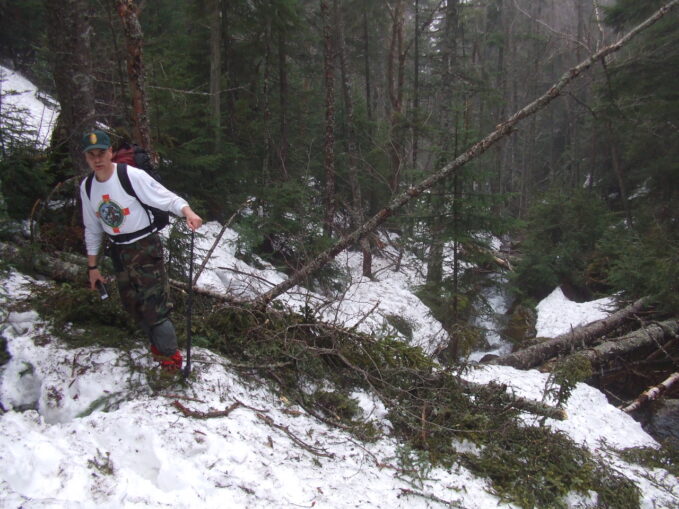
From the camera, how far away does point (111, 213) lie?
3.37 m

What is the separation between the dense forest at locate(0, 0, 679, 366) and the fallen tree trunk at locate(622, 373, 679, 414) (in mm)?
2197

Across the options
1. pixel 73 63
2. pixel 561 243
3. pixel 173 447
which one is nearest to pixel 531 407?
pixel 173 447

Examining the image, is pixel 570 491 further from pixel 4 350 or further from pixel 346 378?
pixel 4 350

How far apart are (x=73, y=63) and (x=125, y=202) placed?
2.85 metres

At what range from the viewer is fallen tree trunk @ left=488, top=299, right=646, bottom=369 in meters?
7.62

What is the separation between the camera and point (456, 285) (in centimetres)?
810

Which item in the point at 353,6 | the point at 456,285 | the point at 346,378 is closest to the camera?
the point at 346,378

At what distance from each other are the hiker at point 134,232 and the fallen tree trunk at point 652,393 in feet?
20.6

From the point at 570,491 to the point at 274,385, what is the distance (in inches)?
105

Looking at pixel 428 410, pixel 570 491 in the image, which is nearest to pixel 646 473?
pixel 570 491

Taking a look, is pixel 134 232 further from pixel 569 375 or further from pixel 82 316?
pixel 569 375

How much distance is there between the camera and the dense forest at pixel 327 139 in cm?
579

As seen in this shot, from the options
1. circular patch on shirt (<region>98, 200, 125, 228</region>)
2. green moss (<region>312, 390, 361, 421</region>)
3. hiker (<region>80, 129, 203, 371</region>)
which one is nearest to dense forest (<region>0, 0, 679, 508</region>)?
green moss (<region>312, 390, 361, 421</region>)

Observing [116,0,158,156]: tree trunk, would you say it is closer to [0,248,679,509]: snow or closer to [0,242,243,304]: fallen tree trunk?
[0,242,243,304]: fallen tree trunk
